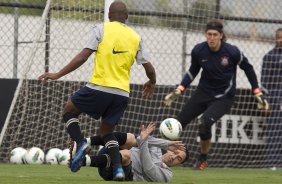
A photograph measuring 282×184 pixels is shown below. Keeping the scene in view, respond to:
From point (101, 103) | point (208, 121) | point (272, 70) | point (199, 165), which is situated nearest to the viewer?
point (101, 103)

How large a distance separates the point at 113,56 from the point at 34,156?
407cm

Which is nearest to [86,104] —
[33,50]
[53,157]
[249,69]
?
[33,50]

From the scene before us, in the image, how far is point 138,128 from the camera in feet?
47.6

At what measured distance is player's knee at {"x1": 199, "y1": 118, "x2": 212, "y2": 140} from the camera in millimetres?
13328

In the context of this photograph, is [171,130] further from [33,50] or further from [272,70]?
[272,70]

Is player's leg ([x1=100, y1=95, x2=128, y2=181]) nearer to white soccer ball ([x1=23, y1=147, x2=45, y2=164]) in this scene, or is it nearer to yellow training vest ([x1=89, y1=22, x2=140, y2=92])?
yellow training vest ([x1=89, y1=22, x2=140, y2=92])

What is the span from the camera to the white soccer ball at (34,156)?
13.0 metres

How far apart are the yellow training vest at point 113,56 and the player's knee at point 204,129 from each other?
4058mm

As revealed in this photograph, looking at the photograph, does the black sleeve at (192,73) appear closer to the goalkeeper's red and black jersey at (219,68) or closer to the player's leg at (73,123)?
the goalkeeper's red and black jersey at (219,68)

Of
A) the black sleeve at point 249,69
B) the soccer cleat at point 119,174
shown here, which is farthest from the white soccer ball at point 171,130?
the black sleeve at point 249,69

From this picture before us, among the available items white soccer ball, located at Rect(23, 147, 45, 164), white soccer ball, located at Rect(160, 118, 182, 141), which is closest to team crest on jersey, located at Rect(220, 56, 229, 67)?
white soccer ball, located at Rect(23, 147, 45, 164)

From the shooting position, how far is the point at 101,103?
9398 mm

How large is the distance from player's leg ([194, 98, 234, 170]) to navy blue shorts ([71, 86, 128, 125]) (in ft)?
13.1

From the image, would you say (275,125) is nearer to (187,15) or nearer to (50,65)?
(187,15)
